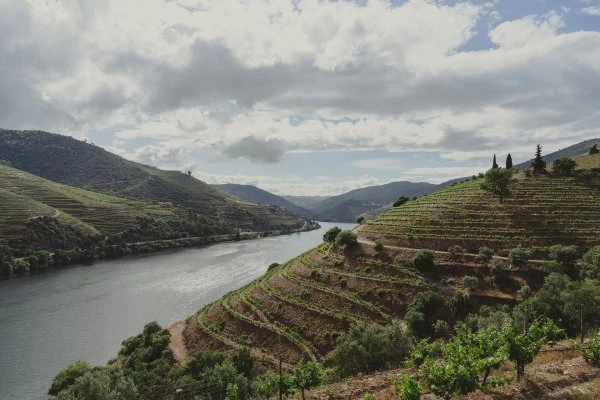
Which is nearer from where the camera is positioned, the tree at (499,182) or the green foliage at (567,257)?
the green foliage at (567,257)

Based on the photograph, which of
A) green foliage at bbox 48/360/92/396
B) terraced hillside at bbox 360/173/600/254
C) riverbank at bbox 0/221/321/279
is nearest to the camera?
green foliage at bbox 48/360/92/396

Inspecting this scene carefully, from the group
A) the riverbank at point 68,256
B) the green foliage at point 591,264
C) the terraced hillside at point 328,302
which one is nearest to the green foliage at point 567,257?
the green foliage at point 591,264

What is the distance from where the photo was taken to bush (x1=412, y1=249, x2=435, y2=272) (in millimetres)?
65375

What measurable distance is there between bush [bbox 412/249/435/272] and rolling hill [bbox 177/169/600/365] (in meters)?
0.93

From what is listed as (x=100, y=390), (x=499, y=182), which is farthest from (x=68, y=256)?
(x=499, y=182)

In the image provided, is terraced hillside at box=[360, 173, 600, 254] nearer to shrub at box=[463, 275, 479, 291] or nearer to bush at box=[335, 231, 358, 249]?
bush at box=[335, 231, 358, 249]

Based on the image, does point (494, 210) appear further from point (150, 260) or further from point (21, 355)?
point (150, 260)

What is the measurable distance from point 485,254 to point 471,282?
7887mm

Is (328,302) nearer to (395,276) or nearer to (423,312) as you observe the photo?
(395,276)

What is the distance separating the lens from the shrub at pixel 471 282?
59312mm

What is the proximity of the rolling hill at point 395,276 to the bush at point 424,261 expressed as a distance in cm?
93

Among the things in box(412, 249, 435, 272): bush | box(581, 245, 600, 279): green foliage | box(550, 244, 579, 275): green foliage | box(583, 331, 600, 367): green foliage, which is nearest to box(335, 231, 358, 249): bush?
box(412, 249, 435, 272): bush

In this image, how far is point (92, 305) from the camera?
102062 millimetres

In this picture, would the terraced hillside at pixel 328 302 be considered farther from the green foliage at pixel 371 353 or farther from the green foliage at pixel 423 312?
the green foliage at pixel 371 353
